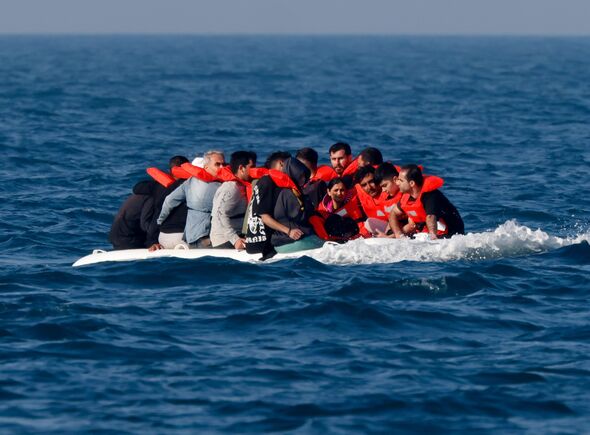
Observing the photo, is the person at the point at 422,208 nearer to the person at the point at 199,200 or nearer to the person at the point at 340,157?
the person at the point at 340,157

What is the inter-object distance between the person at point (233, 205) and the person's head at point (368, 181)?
1513mm

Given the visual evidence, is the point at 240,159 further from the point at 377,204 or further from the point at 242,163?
the point at 377,204

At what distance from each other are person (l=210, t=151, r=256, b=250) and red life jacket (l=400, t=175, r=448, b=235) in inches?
76.8

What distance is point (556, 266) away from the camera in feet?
54.6

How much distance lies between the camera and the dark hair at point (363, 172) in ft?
57.4

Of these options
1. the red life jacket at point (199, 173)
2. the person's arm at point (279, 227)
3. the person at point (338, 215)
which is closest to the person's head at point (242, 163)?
the red life jacket at point (199, 173)

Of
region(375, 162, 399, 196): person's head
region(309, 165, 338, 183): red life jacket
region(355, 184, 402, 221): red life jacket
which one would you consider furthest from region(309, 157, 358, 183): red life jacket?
region(375, 162, 399, 196): person's head

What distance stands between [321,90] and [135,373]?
1892 inches

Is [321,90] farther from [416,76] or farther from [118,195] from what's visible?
[118,195]

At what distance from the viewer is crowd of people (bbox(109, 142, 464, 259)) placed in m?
16.6

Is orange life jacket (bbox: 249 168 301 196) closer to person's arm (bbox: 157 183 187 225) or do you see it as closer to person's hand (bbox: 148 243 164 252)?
person's arm (bbox: 157 183 187 225)

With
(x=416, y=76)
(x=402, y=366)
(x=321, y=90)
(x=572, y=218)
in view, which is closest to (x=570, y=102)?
(x=321, y=90)

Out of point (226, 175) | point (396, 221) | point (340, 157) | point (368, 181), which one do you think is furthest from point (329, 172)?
point (226, 175)

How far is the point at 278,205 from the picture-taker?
16531 mm
